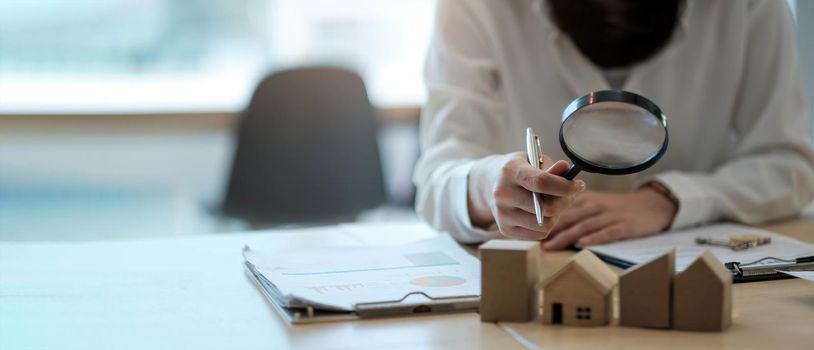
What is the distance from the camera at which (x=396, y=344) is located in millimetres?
817

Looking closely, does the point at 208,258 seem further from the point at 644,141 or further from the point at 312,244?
the point at 644,141

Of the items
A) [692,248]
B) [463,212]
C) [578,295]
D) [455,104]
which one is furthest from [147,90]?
[578,295]

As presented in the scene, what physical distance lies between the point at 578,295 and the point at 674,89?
35.5 inches

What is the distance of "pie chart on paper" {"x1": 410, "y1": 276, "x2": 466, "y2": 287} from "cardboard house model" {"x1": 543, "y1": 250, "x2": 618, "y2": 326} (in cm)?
15

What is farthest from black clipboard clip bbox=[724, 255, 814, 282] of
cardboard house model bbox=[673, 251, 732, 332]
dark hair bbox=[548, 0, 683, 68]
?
dark hair bbox=[548, 0, 683, 68]

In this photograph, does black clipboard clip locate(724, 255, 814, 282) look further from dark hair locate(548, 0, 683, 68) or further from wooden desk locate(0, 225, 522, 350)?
dark hair locate(548, 0, 683, 68)

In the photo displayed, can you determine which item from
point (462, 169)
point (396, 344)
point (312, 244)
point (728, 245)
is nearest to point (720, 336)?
point (396, 344)

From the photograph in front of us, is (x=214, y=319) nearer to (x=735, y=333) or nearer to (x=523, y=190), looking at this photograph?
(x=523, y=190)

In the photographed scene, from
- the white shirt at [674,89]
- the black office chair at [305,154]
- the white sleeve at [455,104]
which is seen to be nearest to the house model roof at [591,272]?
the white sleeve at [455,104]

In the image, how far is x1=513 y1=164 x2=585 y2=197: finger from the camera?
2.91ft

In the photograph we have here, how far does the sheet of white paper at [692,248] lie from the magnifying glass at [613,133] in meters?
0.25

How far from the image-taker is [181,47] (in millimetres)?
3324

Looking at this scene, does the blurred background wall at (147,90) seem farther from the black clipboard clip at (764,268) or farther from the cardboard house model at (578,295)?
the cardboard house model at (578,295)

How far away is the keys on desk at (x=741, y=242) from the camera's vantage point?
117 centimetres
